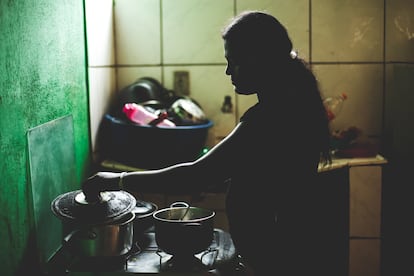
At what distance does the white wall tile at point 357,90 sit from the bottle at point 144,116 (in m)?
0.88

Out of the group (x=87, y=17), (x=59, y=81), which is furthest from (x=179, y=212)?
(x=87, y=17)

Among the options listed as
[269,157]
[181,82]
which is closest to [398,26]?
[181,82]

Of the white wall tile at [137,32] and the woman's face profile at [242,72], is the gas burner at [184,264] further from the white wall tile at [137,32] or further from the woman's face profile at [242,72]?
the white wall tile at [137,32]

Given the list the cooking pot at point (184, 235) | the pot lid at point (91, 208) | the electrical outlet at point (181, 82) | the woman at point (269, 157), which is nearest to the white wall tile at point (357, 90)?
the electrical outlet at point (181, 82)

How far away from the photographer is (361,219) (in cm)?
256

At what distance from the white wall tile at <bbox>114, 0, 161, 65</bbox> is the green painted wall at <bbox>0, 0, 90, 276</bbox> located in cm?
71

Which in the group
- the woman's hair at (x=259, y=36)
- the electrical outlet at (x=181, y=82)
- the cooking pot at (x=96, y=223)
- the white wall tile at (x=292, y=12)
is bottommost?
the cooking pot at (x=96, y=223)

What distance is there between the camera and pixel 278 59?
5.15 ft

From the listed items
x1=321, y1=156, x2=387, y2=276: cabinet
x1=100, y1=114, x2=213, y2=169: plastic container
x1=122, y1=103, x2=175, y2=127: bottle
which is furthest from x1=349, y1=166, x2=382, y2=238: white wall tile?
x1=122, y1=103, x2=175, y2=127: bottle

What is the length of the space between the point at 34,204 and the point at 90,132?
709 millimetres

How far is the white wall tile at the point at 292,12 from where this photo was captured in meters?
2.77

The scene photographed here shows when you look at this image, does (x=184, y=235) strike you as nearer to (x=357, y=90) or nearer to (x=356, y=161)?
(x=356, y=161)

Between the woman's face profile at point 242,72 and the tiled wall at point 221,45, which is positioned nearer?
the woman's face profile at point 242,72

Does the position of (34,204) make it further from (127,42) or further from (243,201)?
(127,42)
